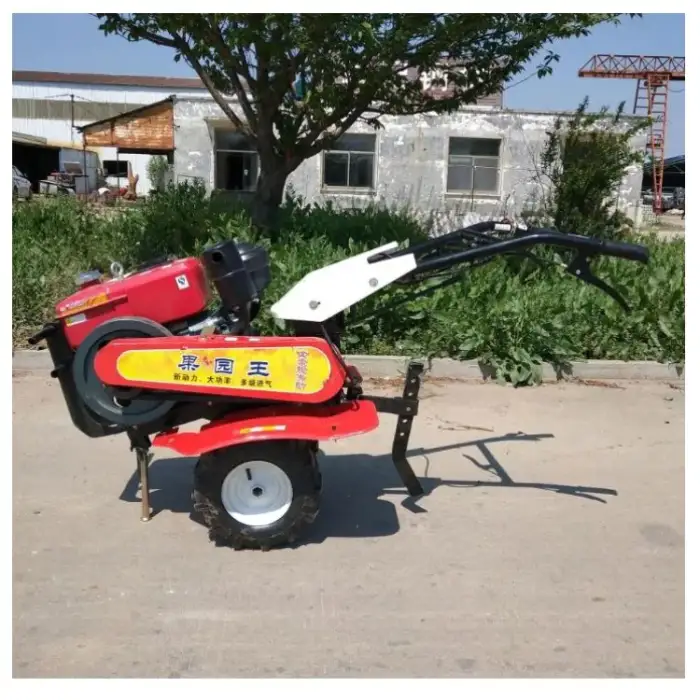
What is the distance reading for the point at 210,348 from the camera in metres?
Answer: 3.65

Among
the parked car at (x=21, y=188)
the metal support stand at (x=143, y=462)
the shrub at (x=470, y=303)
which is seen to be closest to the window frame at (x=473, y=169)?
the parked car at (x=21, y=188)

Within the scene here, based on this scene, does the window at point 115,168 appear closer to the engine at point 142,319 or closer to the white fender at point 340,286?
the engine at point 142,319

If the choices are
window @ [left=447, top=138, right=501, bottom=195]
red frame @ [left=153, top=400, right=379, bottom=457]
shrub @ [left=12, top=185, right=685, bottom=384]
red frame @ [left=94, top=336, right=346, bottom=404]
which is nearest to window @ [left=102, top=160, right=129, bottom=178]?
window @ [left=447, top=138, right=501, bottom=195]

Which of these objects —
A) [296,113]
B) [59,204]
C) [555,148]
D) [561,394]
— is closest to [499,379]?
[561,394]

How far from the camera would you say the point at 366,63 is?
8.55m

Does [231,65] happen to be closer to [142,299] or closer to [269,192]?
[269,192]

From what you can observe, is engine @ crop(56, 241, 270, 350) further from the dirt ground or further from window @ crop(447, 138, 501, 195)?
window @ crop(447, 138, 501, 195)

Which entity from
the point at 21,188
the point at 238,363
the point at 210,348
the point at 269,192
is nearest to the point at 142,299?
the point at 210,348

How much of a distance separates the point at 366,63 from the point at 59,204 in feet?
14.9

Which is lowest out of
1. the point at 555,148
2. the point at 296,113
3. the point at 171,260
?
the point at 171,260

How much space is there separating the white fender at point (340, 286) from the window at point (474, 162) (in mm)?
14943

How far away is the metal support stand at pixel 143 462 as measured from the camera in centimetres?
398

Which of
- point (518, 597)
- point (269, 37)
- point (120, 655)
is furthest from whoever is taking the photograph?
point (269, 37)

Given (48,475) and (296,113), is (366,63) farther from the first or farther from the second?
(48,475)
